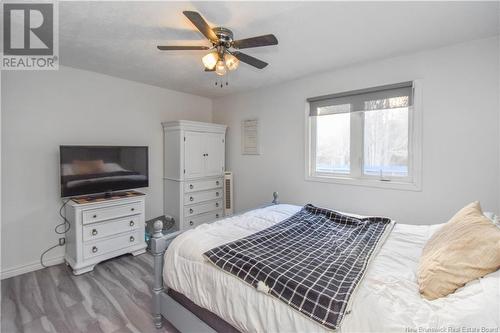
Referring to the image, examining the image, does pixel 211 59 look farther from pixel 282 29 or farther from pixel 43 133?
pixel 43 133

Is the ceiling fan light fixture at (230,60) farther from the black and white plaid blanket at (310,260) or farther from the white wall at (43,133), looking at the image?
the white wall at (43,133)

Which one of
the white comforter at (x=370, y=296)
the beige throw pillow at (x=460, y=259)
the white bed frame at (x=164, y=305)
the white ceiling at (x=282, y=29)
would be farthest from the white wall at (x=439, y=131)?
the white bed frame at (x=164, y=305)

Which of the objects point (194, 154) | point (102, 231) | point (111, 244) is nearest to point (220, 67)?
point (194, 154)

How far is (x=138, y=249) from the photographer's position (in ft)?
9.79

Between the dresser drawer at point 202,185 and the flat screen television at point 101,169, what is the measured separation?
22.3 inches

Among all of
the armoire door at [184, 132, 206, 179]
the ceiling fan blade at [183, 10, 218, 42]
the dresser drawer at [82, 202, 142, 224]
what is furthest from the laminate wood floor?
the ceiling fan blade at [183, 10, 218, 42]

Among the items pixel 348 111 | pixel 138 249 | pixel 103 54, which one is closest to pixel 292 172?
pixel 348 111

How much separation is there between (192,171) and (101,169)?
117 cm

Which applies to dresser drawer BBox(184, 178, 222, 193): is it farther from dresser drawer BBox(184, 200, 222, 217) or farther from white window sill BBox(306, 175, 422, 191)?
white window sill BBox(306, 175, 422, 191)

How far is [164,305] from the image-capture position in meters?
1.76


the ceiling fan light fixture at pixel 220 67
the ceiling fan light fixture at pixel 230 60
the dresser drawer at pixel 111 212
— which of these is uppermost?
the ceiling fan light fixture at pixel 230 60

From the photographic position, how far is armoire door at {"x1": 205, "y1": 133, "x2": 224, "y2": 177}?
3.76 m

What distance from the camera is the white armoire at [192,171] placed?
3441 mm

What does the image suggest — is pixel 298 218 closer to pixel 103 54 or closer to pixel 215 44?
pixel 215 44
